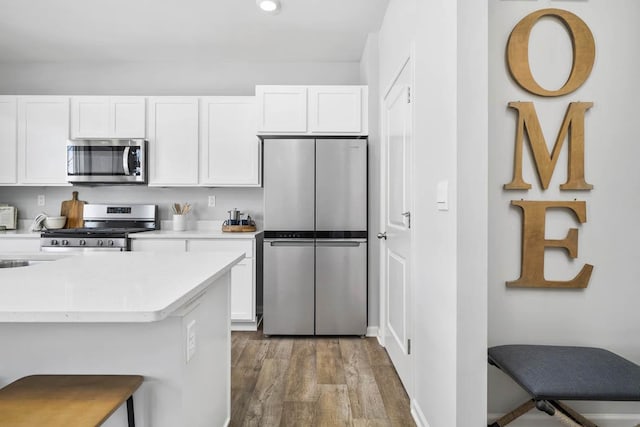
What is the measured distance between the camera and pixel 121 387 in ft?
3.24

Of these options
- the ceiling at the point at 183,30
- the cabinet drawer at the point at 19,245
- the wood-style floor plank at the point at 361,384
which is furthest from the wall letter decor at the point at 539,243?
the cabinet drawer at the point at 19,245

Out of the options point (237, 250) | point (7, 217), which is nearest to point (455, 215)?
point (237, 250)

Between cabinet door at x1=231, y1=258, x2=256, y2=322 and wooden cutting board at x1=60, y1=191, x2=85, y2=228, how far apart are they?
6.35 feet

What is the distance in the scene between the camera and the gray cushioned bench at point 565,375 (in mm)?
1256

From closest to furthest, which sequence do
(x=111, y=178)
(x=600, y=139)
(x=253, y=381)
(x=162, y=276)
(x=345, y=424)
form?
(x=162, y=276) < (x=600, y=139) < (x=345, y=424) < (x=253, y=381) < (x=111, y=178)

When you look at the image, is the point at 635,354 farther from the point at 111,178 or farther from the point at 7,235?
the point at 7,235

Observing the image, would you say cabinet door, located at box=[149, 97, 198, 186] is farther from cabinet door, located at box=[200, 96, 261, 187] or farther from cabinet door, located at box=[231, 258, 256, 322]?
cabinet door, located at box=[231, 258, 256, 322]

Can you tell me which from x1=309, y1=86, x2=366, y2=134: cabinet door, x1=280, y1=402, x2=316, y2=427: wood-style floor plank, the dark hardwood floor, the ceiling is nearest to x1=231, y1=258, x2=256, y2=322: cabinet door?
the dark hardwood floor

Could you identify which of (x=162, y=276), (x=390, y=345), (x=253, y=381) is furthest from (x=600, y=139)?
(x=253, y=381)

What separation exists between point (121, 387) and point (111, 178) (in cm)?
303

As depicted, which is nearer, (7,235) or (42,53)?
(7,235)

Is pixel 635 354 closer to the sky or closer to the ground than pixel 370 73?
closer to the ground

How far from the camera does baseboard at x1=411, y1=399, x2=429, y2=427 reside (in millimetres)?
1803

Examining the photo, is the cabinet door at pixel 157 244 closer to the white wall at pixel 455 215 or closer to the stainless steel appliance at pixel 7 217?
the stainless steel appliance at pixel 7 217
